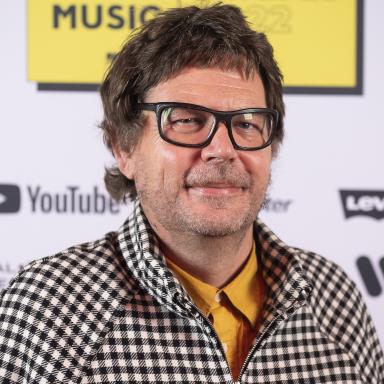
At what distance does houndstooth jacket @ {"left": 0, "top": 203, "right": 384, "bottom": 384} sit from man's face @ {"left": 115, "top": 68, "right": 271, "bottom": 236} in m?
0.07

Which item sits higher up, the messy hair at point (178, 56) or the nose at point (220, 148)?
the messy hair at point (178, 56)

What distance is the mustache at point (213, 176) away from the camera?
1076 millimetres

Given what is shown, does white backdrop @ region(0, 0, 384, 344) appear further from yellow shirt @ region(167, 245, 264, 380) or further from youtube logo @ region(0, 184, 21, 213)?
yellow shirt @ region(167, 245, 264, 380)

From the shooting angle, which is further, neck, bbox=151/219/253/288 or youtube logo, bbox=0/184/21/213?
youtube logo, bbox=0/184/21/213

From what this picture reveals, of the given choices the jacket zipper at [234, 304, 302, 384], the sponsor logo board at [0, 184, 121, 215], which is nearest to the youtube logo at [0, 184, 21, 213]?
the sponsor logo board at [0, 184, 121, 215]

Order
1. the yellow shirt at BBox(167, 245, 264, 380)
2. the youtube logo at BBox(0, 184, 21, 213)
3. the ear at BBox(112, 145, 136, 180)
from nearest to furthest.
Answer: the yellow shirt at BBox(167, 245, 264, 380) → the ear at BBox(112, 145, 136, 180) → the youtube logo at BBox(0, 184, 21, 213)

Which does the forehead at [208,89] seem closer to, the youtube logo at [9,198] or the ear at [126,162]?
the ear at [126,162]

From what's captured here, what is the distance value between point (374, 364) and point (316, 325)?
0.59 feet

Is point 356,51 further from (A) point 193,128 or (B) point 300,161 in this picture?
(A) point 193,128

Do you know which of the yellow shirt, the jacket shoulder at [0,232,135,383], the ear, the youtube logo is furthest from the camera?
the youtube logo

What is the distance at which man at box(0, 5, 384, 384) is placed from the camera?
1052mm

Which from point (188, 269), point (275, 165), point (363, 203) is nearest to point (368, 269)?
point (363, 203)

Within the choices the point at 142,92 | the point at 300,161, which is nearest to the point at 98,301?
the point at 142,92

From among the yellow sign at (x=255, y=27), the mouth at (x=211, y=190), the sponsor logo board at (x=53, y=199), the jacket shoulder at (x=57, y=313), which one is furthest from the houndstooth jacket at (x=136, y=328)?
the yellow sign at (x=255, y=27)
